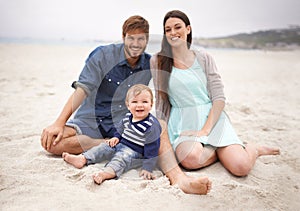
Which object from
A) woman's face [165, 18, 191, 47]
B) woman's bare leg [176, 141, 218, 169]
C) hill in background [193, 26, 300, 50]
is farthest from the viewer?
hill in background [193, 26, 300, 50]

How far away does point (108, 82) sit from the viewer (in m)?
1.78

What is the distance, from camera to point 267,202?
132 cm

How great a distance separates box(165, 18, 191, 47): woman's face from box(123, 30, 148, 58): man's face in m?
0.13

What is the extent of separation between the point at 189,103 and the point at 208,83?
16cm

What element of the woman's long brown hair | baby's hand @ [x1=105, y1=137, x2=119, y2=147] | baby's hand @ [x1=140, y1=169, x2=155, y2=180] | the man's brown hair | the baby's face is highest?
the man's brown hair

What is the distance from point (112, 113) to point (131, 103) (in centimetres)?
26

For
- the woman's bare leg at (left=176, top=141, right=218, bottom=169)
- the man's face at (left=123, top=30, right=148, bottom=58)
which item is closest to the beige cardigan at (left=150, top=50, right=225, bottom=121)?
the man's face at (left=123, top=30, right=148, bottom=58)

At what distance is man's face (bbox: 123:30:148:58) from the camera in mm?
1681

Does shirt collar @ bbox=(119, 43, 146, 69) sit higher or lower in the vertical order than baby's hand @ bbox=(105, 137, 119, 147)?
higher

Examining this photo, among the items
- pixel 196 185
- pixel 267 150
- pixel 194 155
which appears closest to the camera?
pixel 196 185

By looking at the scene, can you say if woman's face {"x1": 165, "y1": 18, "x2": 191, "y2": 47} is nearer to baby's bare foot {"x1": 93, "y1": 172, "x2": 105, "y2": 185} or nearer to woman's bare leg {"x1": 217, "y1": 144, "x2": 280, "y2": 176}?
woman's bare leg {"x1": 217, "y1": 144, "x2": 280, "y2": 176}

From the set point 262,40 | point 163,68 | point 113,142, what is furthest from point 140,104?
point 262,40

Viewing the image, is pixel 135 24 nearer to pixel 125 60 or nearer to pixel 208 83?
pixel 125 60

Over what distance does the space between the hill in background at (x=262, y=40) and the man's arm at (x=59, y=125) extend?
8847 mm
